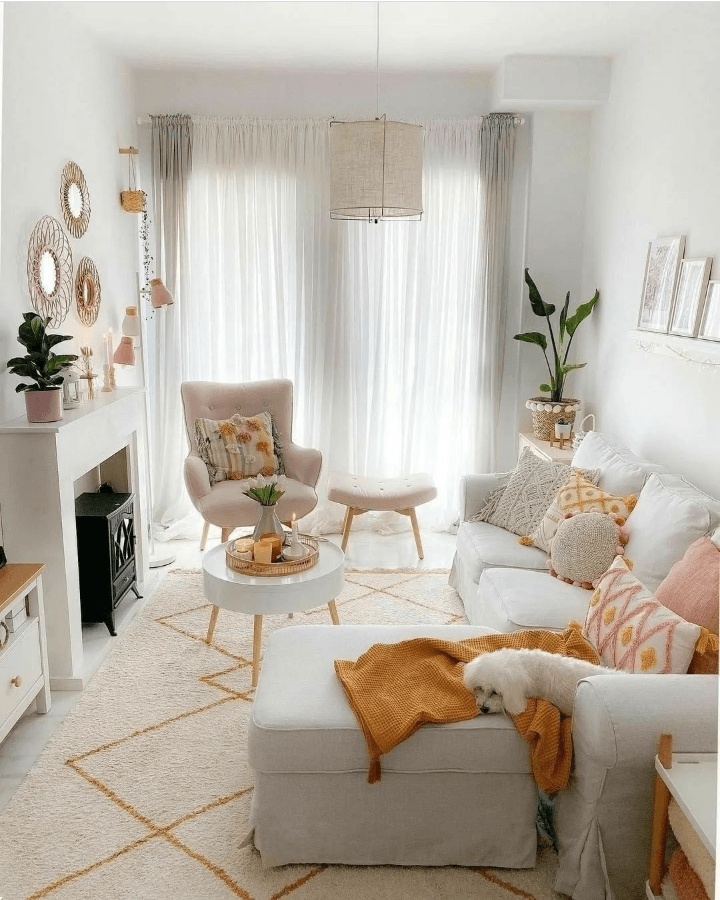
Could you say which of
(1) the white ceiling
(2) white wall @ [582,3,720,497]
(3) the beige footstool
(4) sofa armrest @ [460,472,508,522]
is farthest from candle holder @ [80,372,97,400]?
(2) white wall @ [582,3,720,497]

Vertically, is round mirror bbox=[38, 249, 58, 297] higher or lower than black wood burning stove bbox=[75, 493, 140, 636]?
higher

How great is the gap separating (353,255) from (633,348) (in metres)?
1.76

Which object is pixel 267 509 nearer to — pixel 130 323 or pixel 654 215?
pixel 130 323

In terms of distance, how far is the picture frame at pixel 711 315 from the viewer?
2.97 metres

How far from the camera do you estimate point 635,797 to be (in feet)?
6.17

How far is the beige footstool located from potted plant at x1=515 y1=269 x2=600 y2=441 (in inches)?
28.6

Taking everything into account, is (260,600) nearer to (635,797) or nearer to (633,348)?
(635,797)

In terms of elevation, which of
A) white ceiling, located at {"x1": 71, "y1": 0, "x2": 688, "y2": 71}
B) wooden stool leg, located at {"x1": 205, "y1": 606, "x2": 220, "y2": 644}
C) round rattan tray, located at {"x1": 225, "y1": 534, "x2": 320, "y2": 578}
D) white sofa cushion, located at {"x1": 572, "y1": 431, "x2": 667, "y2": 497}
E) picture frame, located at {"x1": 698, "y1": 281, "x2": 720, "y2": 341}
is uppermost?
white ceiling, located at {"x1": 71, "y1": 0, "x2": 688, "y2": 71}

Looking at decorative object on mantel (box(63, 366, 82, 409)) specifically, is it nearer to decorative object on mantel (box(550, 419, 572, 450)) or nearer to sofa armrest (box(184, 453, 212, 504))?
sofa armrest (box(184, 453, 212, 504))

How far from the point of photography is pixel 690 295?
321 centimetres

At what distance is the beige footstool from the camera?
427 centimetres

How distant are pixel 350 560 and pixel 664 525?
2.10 metres

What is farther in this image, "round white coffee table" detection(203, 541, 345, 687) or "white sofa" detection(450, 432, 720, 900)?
"round white coffee table" detection(203, 541, 345, 687)

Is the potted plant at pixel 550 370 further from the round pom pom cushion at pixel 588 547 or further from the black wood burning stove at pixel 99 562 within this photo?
the black wood burning stove at pixel 99 562
